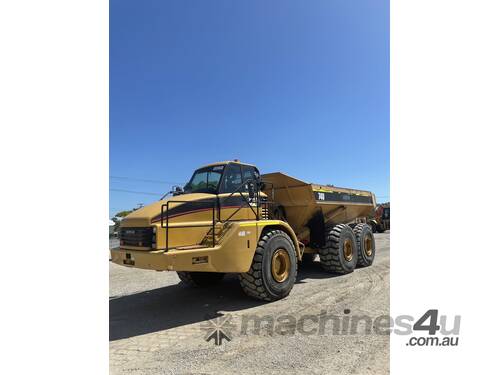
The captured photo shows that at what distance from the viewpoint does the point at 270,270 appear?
20.0 feet

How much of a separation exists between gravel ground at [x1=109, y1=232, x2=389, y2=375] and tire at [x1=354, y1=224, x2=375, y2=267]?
6.29 ft

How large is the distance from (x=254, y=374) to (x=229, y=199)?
10.8 ft

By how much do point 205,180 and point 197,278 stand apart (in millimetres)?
2394

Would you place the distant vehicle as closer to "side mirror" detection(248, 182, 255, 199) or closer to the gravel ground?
the gravel ground

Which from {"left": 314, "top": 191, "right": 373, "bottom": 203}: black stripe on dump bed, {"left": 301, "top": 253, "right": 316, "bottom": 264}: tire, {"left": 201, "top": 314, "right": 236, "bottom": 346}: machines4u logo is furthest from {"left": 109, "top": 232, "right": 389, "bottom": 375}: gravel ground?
{"left": 301, "top": 253, "right": 316, "bottom": 264}: tire

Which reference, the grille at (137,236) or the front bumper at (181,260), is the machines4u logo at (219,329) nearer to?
the front bumper at (181,260)

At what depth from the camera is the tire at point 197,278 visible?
7.44 metres

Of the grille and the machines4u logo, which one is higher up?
the grille

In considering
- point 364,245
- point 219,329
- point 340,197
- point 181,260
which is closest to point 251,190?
point 181,260

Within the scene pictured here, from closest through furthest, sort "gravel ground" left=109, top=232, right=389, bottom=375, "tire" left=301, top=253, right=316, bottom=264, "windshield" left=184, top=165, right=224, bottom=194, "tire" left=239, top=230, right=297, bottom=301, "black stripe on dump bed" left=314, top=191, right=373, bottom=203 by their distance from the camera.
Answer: "gravel ground" left=109, top=232, right=389, bottom=375
"tire" left=239, top=230, right=297, bottom=301
"windshield" left=184, top=165, right=224, bottom=194
"black stripe on dump bed" left=314, top=191, right=373, bottom=203
"tire" left=301, top=253, right=316, bottom=264

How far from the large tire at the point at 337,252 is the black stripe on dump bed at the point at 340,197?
0.80 m

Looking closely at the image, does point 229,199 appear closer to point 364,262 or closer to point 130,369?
point 130,369

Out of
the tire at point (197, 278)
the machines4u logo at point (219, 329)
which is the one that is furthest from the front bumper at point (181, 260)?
the tire at point (197, 278)

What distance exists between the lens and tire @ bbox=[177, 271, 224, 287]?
7441mm
